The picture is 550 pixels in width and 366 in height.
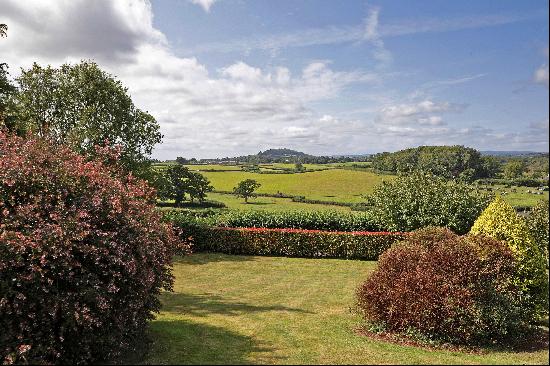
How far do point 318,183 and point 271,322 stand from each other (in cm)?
7785

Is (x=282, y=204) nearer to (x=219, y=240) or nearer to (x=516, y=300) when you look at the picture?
(x=219, y=240)

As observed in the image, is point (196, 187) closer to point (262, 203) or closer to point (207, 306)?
point (262, 203)

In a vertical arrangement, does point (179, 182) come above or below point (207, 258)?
above

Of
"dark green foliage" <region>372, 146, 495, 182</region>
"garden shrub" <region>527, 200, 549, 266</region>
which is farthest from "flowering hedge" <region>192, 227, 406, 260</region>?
"dark green foliage" <region>372, 146, 495, 182</region>

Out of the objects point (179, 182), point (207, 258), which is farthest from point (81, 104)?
point (179, 182)

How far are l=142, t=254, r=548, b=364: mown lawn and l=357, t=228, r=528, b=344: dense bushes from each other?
88 centimetres

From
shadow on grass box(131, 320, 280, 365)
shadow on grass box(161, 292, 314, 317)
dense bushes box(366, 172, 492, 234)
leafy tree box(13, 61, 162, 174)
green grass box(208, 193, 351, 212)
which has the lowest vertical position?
green grass box(208, 193, 351, 212)

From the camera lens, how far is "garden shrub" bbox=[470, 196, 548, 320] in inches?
421

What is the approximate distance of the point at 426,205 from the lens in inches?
1023

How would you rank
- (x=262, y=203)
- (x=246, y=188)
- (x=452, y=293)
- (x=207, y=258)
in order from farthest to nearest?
(x=246, y=188), (x=262, y=203), (x=207, y=258), (x=452, y=293)

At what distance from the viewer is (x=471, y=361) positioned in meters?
7.82

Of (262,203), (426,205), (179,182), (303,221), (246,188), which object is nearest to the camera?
(426,205)

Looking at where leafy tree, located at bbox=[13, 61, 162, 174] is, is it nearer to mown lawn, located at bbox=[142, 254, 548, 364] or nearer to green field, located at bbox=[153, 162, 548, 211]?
mown lawn, located at bbox=[142, 254, 548, 364]

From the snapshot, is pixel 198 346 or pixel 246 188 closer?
pixel 198 346
